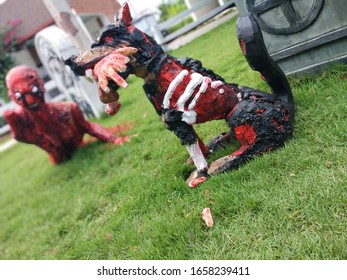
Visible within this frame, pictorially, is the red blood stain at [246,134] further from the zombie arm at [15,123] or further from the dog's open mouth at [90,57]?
the zombie arm at [15,123]

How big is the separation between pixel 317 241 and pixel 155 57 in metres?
1.52

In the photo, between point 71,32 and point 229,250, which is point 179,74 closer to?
point 229,250

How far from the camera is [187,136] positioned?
2439mm

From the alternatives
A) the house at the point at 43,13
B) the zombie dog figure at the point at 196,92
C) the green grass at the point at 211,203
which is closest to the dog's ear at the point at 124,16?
the zombie dog figure at the point at 196,92

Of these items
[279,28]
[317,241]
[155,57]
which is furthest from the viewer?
[279,28]

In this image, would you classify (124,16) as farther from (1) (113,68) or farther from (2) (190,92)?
(2) (190,92)

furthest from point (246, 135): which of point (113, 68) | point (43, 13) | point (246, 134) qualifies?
point (43, 13)

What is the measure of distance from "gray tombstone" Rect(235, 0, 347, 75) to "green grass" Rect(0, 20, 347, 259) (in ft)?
0.54

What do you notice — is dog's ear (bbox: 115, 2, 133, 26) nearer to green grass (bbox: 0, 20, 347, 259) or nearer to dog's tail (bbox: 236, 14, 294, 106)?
dog's tail (bbox: 236, 14, 294, 106)

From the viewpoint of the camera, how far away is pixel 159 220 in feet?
7.70

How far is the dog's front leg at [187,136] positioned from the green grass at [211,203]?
4.3 inches

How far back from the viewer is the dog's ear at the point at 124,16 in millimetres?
2287

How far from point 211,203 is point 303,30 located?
180 cm
